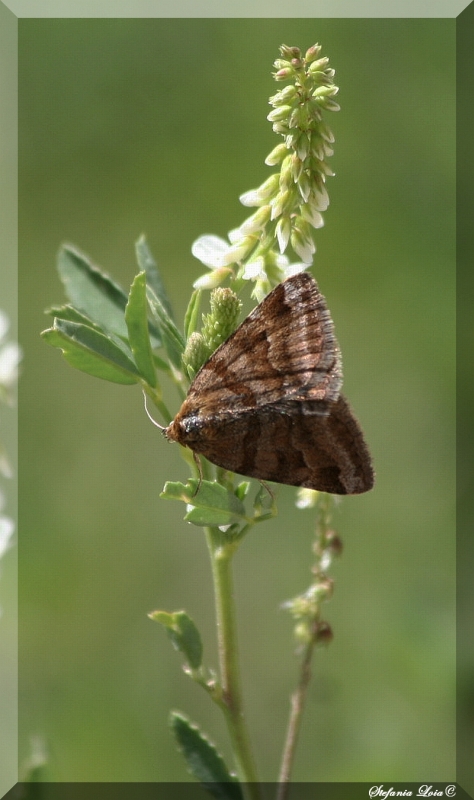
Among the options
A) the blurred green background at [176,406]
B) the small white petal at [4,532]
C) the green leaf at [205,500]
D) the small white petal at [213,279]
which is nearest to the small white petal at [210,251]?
the small white petal at [213,279]

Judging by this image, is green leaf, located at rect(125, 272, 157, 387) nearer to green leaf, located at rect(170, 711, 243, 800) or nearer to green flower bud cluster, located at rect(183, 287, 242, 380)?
green flower bud cluster, located at rect(183, 287, 242, 380)

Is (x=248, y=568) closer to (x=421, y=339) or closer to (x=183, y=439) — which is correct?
(x=421, y=339)

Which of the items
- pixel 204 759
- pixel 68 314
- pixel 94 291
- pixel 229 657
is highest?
pixel 94 291

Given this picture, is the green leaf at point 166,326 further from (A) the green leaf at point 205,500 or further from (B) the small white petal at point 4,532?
(B) the small white petal at point 4,532

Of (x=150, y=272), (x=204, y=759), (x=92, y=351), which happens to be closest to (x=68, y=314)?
(x=92, y=351)

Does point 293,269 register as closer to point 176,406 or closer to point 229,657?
point 229,657

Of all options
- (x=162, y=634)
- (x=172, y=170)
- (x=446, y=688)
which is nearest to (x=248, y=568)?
(x=162, y=634)
